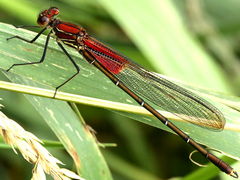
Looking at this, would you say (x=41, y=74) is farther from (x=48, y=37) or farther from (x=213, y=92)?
(x=213, y=92)

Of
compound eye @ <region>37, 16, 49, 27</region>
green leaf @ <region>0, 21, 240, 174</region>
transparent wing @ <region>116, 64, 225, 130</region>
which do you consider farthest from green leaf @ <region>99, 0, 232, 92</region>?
green leaf @ <region>0, 21, 240, 174</region>

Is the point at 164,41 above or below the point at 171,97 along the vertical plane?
above

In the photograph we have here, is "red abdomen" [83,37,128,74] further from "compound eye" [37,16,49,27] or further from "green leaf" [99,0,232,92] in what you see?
"green leaf" [99,0,232,92]

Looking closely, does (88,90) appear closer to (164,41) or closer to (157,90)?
(157,90)

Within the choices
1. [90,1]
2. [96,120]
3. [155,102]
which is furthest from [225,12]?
[155,102]

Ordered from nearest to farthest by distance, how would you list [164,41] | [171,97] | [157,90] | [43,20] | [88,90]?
[88,90] < [171,97] < [157,90] < [43,20] < [164,41]

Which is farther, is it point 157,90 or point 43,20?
point 43,20

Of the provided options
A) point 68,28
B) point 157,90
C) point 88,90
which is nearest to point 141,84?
point 157,90

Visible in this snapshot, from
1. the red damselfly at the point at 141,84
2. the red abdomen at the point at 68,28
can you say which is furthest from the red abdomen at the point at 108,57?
the red abdomen at the point at 68,28
